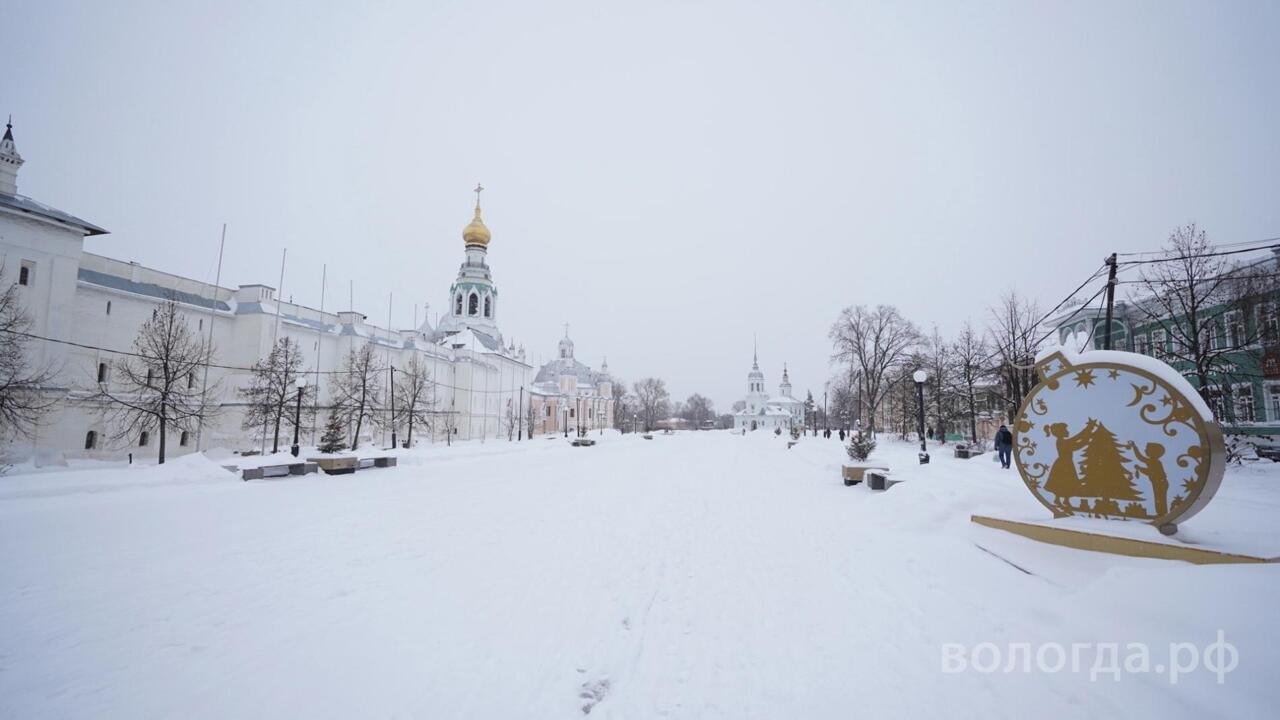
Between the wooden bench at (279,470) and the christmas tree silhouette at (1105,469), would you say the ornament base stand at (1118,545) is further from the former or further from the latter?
the wooden bench at (279,470)

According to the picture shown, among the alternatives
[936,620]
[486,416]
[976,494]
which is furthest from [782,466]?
[486,416]

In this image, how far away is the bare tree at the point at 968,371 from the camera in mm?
29875

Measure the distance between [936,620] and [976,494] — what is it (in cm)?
467

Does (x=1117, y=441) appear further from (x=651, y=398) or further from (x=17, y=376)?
(x=651, y=398)

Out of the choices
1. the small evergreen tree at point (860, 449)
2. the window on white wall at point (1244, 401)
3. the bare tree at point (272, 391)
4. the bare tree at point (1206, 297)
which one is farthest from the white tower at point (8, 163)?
the window on white wall at point (1244, 401)

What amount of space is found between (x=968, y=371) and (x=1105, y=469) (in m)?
28.4

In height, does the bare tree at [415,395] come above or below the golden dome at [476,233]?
below

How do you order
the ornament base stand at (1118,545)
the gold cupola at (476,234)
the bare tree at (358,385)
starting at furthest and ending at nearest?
the gold cupola at (476,234) → the bare tree at (358,385) → the ornament base stand at (1118,545)

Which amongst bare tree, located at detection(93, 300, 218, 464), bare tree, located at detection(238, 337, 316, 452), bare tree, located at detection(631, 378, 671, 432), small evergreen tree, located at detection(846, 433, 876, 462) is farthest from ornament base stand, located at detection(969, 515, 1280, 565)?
bare tree, located at detection(631, 378, 671, 432)

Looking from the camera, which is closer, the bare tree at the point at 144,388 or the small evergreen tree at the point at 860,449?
the small evergreen tree at the point at 860,449

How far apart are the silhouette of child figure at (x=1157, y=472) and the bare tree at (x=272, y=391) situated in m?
34.7

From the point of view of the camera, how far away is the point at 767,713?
9.86ft

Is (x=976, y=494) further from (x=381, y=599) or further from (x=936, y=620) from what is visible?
(x=381, y=599)

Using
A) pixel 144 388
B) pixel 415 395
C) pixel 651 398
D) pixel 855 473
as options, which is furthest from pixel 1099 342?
pixel 651 398
